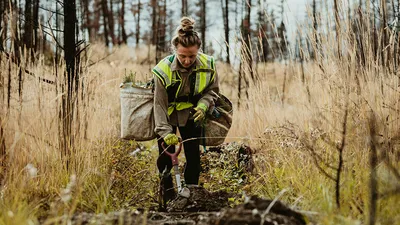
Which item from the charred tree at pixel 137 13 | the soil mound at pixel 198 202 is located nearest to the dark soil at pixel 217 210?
the soil mound at pixel 198 202

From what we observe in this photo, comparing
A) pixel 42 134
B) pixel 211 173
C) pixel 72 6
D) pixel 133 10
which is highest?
pixel 133 10

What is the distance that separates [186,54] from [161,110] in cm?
44

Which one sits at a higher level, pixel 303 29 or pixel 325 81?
pixel 303 29

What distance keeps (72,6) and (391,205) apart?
2828 mm

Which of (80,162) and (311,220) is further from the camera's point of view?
(80,162)

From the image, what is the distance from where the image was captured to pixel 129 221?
5.65 ft

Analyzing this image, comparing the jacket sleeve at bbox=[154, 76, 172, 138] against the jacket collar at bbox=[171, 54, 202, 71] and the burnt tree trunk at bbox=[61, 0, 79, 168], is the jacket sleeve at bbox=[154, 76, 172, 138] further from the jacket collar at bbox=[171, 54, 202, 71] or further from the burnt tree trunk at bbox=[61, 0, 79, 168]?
the burnt tree trunk at bbox=[61, 0, 79, 168]

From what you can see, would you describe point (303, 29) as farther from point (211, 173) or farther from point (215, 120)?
point (211, 173)

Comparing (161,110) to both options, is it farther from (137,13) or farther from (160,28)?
(137,13)

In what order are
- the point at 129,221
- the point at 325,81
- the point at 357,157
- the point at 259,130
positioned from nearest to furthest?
the point at 129,221 < the point at 357,157 < the point at 325,81 < the point at 259,130

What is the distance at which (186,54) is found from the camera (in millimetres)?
2957

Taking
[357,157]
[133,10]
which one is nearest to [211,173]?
[357,157]

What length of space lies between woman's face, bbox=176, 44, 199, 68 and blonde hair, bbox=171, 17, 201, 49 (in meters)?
0.03

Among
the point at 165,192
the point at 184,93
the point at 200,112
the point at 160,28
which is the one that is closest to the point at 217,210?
the point at 165,192
